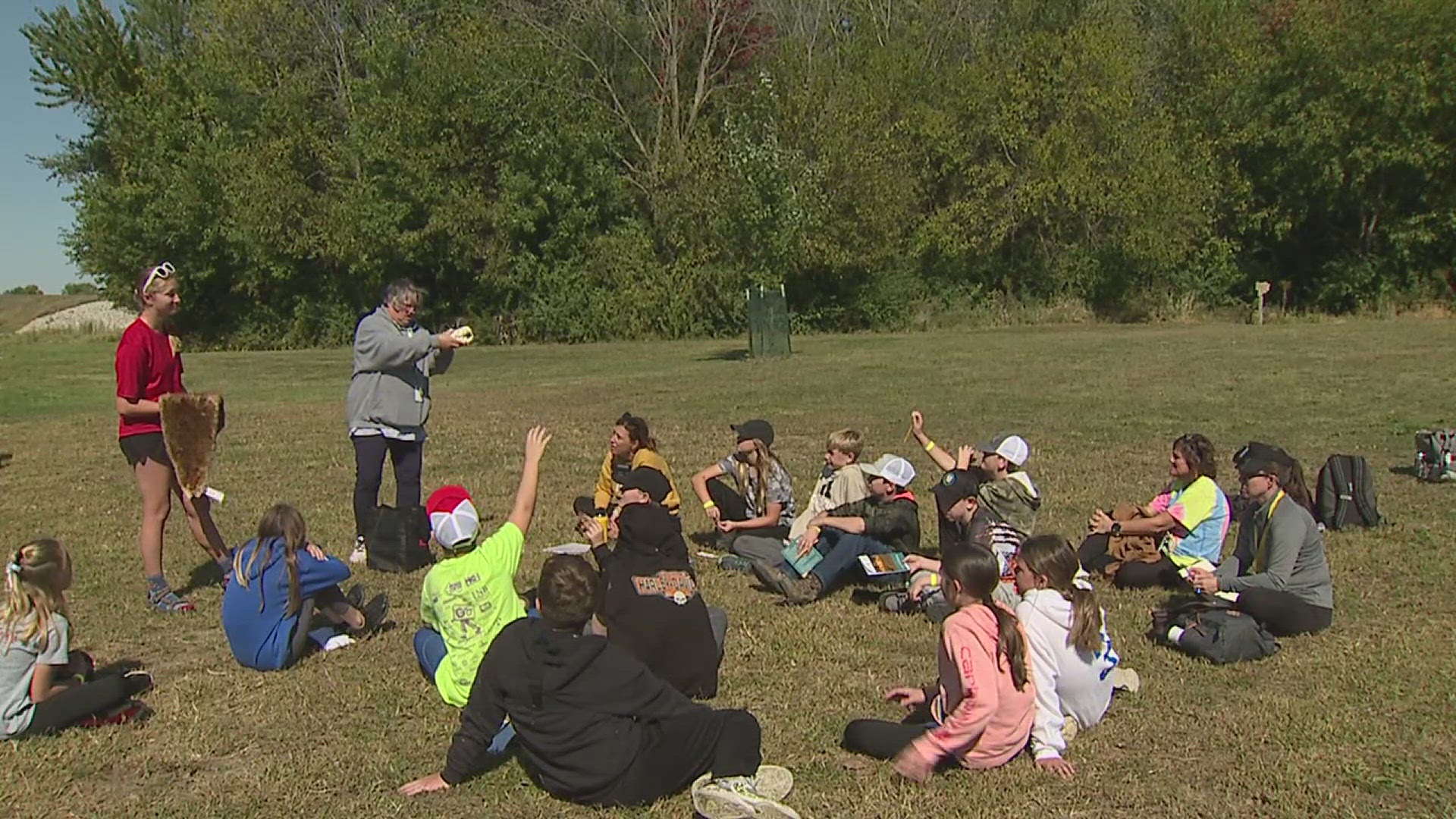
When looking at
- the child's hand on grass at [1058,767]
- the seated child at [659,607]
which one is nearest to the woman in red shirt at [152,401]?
the seated child at [659,607]

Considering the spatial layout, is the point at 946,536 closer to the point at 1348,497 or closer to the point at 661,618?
the point at 661,618

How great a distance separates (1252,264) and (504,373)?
27.8 meters

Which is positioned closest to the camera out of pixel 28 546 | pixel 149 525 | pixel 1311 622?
pixel 28 546

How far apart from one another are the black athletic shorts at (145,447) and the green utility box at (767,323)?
72.3 ft

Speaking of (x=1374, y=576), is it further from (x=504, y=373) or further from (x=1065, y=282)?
(x=1065, y=282)

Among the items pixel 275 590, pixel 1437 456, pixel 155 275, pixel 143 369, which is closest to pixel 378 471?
pixel 143 369

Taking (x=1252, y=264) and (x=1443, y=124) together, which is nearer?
(x=1443, y=124)

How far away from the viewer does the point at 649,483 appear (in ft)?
24.1

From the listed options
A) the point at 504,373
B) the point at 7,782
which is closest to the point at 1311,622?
the point at 7,782

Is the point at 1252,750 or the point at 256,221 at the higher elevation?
the point at 256,221

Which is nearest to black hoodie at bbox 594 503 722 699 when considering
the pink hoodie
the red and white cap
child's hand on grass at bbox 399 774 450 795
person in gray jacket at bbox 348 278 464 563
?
the red and white cap

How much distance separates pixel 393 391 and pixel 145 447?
1.62 meters

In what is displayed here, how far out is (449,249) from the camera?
41.8 metres

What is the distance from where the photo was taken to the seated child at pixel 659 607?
223 inches
